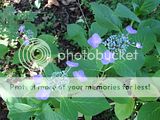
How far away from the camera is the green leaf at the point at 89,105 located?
3.67ft

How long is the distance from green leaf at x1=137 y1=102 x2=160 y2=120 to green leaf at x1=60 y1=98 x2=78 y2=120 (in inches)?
11.8

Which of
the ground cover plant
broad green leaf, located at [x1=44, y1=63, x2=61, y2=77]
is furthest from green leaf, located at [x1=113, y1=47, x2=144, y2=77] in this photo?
broad green leaf, located at [x1=44, y1=63, x2=61, y2=77]

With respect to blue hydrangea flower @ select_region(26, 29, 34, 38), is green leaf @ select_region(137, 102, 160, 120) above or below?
below

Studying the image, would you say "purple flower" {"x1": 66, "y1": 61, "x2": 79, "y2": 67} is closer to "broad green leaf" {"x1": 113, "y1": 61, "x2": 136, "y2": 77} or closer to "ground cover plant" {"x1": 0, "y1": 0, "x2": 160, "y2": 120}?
"ground cover plant" {"x1": 0, "y1": 0, "x2": 160, "y2": 120}

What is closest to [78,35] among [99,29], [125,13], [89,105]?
[99,29]

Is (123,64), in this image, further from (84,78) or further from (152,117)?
(152,117)

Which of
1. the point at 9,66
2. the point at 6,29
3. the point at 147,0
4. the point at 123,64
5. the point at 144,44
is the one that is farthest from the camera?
the point at 9,66

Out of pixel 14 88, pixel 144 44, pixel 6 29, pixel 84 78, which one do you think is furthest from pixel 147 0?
pixel 6 29

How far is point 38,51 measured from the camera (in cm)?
133

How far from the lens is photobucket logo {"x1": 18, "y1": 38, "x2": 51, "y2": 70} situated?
4.24 ft

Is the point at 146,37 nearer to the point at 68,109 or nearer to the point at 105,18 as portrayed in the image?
the point at 105,18

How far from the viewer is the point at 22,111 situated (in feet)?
3.75

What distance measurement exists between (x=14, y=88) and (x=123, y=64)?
0.46m

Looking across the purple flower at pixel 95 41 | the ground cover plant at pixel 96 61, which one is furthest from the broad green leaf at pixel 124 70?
the purple flower at pixel 95 41
